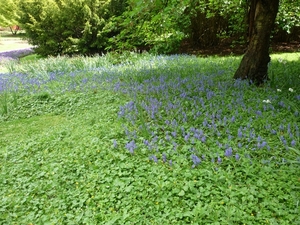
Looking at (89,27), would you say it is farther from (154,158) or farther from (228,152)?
(228,152)

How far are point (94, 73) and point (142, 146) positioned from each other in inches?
193

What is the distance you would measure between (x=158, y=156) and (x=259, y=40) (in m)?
3.47

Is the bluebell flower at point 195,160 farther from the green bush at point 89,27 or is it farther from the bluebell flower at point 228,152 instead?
the green bush at point 89,27

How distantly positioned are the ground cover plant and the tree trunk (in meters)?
0.39

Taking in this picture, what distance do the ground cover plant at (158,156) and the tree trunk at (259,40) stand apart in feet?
1.29

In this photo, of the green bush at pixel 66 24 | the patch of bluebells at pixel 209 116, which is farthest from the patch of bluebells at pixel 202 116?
the green bush at pixel 66 24

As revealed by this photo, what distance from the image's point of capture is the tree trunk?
5035 millimetres

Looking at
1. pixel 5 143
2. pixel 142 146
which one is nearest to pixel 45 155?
pixel 5 143

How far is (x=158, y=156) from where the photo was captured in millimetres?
3312

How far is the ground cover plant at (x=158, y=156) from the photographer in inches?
101

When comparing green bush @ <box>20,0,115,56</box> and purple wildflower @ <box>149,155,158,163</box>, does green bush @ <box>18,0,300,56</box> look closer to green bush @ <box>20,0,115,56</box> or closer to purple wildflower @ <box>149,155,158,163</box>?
green bush @ <box>20,0,115,56</box>

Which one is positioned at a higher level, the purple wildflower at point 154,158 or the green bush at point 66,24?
the green bush at point 66,24

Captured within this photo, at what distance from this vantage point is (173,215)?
2484 mm

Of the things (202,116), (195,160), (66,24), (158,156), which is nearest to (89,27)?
(66,24)
